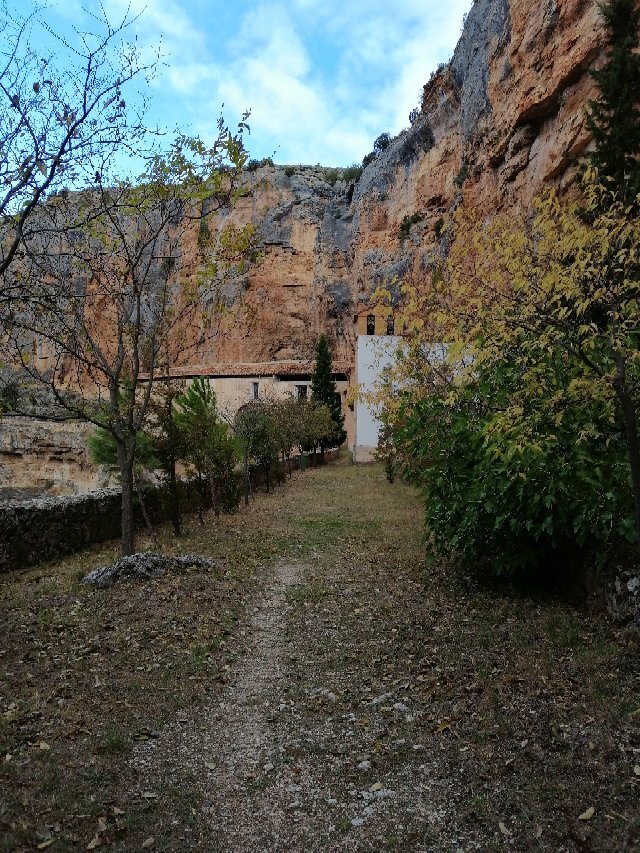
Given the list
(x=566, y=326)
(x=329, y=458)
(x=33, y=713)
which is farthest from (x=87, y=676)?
(x=329, y=458)

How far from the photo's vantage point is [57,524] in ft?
36.7

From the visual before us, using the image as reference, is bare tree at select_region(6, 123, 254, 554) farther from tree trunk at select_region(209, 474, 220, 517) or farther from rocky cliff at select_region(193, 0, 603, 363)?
tree trunk at select_region(209, 474, 220, 517)

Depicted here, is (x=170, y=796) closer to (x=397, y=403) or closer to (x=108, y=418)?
(x=397, y=403)

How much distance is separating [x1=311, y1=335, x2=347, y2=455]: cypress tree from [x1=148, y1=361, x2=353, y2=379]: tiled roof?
11.0 ft

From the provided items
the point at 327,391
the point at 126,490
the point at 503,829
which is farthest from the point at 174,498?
the point at 327,391

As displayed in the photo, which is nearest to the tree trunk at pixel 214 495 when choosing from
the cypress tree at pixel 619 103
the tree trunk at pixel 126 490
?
the tree trunk at pixel 126 490

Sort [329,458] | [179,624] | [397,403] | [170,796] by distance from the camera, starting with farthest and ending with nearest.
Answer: [329,458] → [397,403] → [179,624] → [170,796]

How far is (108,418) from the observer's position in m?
9.48

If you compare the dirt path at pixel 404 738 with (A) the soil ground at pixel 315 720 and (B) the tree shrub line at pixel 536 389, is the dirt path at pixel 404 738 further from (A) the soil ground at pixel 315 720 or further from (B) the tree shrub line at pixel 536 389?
(B) the tree shrub line at pixel 536 389

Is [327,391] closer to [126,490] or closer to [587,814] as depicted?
[126,490]

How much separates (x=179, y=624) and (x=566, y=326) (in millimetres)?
5377

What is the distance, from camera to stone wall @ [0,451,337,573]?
10.3 meters

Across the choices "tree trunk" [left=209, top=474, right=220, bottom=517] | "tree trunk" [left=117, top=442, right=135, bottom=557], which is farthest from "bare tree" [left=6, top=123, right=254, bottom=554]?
"tree trunk" [left=209, top=474, right=220, bottom=517]

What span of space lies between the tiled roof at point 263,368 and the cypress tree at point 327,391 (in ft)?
11.0
